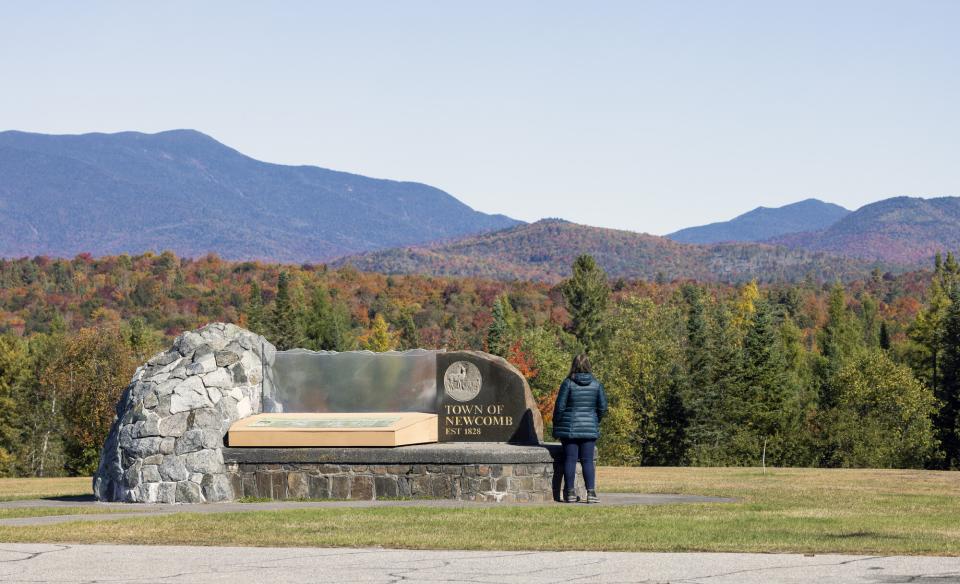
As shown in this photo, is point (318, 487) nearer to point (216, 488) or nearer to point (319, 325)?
point (216, 488)

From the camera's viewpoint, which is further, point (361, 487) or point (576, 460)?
point (361, 487)

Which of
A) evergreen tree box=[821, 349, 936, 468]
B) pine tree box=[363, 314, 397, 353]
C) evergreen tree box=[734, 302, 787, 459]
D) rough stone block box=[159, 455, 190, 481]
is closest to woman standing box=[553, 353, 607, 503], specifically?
rough stone block box=[159, 455, 190, 481]

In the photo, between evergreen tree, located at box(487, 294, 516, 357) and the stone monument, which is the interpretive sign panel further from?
evergreen tree, located at box(487, 294, 516, 357)

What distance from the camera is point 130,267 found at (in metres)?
145

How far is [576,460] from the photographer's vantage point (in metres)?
19.4

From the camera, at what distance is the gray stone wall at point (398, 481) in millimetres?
19547

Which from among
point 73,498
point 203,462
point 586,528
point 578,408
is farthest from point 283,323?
point 586,528

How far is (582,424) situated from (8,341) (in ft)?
198

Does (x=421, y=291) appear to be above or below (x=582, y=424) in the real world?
above

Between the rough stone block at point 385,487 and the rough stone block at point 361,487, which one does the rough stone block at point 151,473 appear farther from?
the rough stone block at point 385,487

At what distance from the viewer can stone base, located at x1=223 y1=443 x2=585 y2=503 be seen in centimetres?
1955

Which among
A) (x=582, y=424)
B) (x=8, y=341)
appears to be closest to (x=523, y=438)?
(x=582, y=424)

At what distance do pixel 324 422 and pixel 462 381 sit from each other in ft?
7.99

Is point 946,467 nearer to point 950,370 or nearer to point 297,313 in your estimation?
point 950,370
